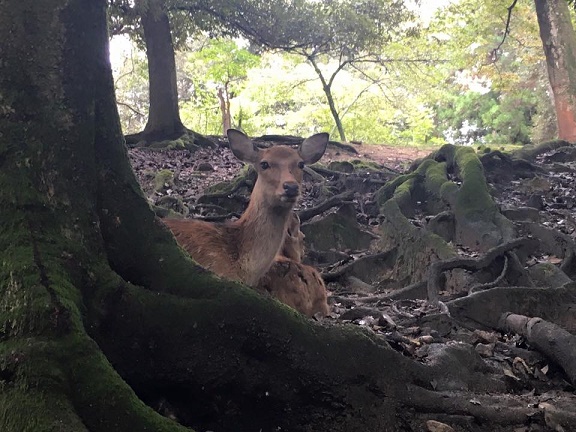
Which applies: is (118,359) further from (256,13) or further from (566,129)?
(566,129)

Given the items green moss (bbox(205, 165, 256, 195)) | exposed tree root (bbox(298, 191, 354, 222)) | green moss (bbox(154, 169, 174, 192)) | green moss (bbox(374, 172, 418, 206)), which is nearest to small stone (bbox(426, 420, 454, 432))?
exposed tree root (bbox(298, 191, 354, 222))

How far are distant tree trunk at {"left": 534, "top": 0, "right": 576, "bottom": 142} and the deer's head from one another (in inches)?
461

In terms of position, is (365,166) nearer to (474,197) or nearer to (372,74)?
(474,197)

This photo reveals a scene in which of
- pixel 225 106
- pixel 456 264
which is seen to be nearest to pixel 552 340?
pixel 456 264

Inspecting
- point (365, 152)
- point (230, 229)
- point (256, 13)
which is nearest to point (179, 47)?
point (256, 13)

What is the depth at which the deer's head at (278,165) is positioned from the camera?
5.63m

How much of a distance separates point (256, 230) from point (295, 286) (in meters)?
0.63

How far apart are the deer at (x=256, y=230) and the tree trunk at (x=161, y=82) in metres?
9.77

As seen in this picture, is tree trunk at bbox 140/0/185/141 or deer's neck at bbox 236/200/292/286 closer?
deer's neck at bbox 236/200/292/286

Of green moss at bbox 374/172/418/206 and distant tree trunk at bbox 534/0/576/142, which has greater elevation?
distant tree trunk at bbox 534/0/576/142

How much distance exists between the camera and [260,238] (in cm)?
562

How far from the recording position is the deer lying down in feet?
18.9

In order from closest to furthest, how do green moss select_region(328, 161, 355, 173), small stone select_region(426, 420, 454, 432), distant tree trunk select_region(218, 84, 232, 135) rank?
small stone select_region(426, 420, 454, 432)
green moss select_region(328, 161, 355, 173)
distant tree trunk select_region(218, 84, 232, 135)

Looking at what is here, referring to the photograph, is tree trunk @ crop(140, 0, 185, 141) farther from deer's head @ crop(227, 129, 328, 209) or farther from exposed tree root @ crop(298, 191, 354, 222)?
deer's head @ crop(227, 129, 328, 209)
